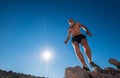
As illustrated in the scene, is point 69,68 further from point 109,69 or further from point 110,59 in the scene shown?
point 110,59

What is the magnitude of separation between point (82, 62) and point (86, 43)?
1.13 metres

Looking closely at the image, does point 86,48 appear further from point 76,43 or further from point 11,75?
point 11,75

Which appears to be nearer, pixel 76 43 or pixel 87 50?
pixel 87 50

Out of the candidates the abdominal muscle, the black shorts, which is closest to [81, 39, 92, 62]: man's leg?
the black shorts

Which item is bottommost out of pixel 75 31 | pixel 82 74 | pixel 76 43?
pixel 82 74

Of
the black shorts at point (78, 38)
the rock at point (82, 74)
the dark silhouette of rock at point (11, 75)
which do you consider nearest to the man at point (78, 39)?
the black shorts at point (78, 38)

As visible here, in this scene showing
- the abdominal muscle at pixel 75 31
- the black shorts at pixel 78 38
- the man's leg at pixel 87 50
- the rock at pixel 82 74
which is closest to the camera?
the rock at pixel 82 74

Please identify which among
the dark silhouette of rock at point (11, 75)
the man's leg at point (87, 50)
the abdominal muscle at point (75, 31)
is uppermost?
the dark silhouette of rock at point (11, 75)

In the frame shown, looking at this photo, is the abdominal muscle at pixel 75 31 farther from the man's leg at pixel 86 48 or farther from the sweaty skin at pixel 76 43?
the man's leg at pixel 86 48

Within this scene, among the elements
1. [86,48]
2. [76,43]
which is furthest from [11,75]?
[86,48]

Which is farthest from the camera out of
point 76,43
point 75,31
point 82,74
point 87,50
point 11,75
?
point 11,75

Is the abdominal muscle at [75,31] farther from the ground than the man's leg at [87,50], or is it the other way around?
the abdominal muscle at [75,31]

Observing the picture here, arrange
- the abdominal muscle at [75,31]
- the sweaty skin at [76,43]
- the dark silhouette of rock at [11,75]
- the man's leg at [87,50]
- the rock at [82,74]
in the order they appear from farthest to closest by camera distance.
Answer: the dark silhouette of rock at [11,75] < the abdominal muscle at [75,31] < the sweaty skin at [76,43] < the man's leg at [87,50] < the rock at [82,74]

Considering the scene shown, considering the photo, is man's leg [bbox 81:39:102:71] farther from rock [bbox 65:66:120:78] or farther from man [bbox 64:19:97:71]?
rock [bbox 65:66:120:78]
